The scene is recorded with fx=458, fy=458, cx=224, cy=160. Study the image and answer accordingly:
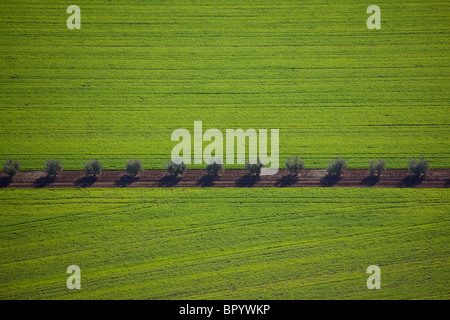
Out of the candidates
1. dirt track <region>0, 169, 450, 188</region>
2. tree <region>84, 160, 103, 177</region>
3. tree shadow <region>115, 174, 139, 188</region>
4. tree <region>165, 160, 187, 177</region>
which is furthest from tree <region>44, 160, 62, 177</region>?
tree <region>165, 160, 187, 177</region>

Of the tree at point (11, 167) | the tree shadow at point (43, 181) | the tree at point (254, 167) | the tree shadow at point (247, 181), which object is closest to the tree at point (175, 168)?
the tree shadow at point (247, 181)

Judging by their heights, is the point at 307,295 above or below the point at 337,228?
below

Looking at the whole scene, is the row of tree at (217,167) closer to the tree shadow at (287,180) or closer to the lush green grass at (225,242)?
the tree shadow at (287,180)

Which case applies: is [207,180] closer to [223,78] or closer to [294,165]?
[294,165]

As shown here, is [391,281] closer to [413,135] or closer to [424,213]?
[424,213]

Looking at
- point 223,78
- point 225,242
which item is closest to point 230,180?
point 225,242

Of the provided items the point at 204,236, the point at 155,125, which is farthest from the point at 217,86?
the point at 204,236

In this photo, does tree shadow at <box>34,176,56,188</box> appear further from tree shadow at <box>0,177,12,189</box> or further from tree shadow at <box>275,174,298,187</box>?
tree shadow at <box>275,174,298,187</box>

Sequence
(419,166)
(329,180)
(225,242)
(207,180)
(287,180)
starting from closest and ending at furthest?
(225,242) → (419,166) → (329,180) → (287,180) → (207,180)
